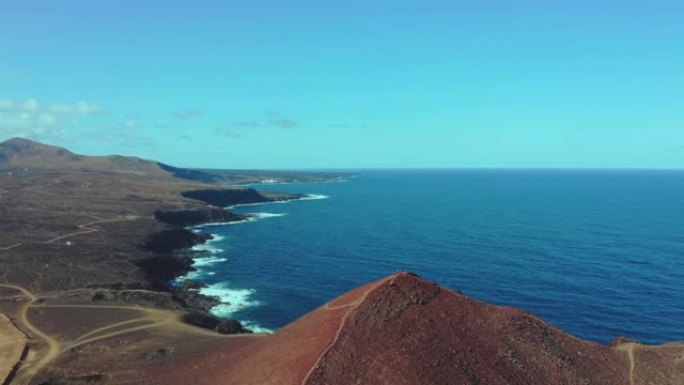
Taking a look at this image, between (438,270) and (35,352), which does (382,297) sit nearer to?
(35,352)

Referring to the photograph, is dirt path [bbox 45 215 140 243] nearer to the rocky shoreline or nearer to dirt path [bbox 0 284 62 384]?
the rocky shoreline

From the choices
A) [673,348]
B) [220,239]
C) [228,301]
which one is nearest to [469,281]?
[228,301]

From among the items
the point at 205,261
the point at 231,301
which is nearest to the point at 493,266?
the point at 231,301

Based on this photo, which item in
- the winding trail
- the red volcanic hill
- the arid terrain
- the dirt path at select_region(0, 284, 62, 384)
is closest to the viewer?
the red volcanic hill

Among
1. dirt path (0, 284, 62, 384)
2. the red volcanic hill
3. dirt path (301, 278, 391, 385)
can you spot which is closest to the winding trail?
dirt path (0, 284, 62, 384)

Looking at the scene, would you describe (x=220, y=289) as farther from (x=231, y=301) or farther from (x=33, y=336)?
(x=33, y=336)
